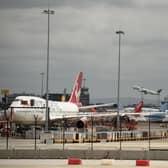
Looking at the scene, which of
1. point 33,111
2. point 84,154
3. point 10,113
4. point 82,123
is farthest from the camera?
point 82,123

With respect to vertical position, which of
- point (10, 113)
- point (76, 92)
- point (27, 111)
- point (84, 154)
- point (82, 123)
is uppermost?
point (76, 92)

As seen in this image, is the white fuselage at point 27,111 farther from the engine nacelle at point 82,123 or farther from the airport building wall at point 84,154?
the airport building wall at point 84,154

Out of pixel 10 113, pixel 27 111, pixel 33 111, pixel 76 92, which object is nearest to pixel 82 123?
pixel 33 111

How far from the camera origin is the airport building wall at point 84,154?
4138 centimetres

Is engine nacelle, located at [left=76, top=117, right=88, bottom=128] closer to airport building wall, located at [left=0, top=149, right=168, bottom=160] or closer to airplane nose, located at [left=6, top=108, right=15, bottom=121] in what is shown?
airplane nose, located at [left=6, top=108, right=15, bottom=121]

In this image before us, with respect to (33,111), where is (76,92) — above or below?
above

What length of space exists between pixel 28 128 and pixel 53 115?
4.48 m

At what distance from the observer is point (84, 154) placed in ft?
138

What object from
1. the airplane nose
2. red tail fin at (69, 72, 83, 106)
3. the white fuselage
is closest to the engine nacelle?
the white fuselage

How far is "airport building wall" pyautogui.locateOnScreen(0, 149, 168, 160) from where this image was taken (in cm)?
4138

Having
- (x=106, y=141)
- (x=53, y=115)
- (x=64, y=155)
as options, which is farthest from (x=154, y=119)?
(x=64, y=155)

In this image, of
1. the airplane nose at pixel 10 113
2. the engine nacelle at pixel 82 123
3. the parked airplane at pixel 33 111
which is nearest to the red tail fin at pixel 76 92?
the parked airplane at pixel 33 111

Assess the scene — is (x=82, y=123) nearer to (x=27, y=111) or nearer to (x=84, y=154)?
(x=27, y=111)

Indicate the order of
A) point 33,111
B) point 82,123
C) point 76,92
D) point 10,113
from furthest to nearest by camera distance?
point 76,92
point 82,123
point 33,111
point 10,113
